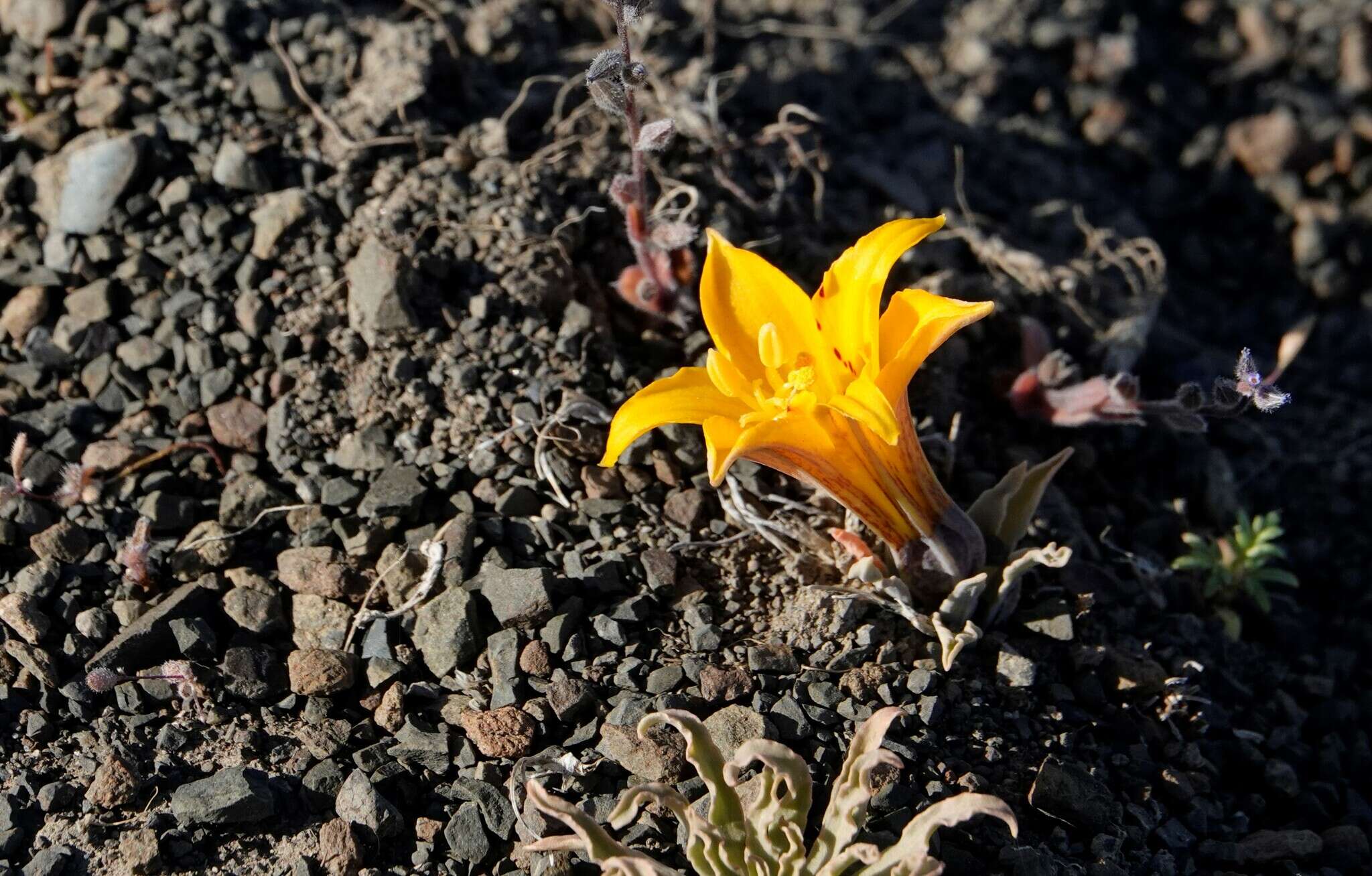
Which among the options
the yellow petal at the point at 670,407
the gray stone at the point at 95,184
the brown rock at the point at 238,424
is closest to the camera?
the yellow petal at the point at 670,407

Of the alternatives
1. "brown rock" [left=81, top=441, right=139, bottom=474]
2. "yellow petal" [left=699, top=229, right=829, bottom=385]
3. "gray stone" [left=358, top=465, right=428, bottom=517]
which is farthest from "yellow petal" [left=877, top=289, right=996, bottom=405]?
"brown rock" [left=81, top=441, right=139, bottom=474]

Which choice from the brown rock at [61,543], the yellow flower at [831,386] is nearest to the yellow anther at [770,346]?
Answer: the yellow flower at [831,386]

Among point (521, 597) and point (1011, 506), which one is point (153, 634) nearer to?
point (521, 597)

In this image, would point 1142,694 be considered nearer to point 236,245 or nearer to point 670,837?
point 670,837

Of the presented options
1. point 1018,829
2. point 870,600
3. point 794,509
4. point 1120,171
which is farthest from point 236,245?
point 1120,171

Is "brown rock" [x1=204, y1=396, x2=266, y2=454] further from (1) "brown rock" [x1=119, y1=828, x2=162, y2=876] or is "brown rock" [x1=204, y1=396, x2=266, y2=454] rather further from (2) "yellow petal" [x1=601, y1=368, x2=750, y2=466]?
(2) "yellow petal" [x1=601, y1=368, x2=750, y2=466]

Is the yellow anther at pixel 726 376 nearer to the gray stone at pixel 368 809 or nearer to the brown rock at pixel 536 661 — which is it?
the brown rock at pixel 536 661

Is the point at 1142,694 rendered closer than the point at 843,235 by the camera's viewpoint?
Yes
